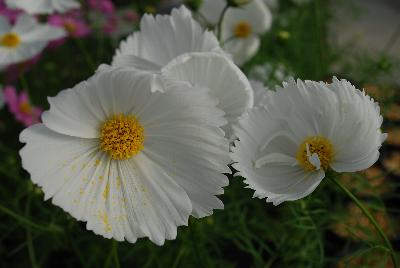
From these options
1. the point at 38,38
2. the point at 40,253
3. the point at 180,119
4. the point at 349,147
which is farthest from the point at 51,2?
the point at 349,147

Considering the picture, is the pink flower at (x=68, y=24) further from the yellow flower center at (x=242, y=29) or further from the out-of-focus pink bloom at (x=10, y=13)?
the yellow flower center at (x=242, y=29)

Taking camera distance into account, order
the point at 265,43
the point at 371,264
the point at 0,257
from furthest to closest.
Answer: the point at 265,43
the point at 0,257
the point at 371,264

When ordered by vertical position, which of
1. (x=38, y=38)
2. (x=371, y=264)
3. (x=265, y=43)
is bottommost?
(x=371, y=264)

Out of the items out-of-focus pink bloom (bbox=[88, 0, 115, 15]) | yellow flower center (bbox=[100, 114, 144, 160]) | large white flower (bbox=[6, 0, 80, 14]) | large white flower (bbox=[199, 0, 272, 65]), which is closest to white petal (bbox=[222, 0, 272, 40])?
large white flower (bbox=[199, 0, 272, 65])

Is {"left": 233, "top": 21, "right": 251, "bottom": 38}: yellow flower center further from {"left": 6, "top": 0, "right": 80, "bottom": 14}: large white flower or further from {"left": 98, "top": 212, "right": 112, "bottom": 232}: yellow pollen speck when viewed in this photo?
{"left": 98, "top": 212, "right": 112, "bottom": 232}: yellow pollen speck

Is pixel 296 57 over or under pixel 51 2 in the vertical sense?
under

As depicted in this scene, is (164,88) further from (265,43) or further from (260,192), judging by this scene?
(265,43)
